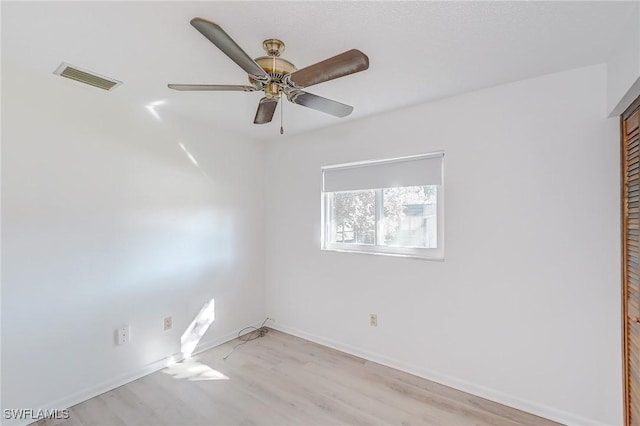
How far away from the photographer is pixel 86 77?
2.06 metres

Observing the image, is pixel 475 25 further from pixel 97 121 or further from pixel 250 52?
pixel 97 121

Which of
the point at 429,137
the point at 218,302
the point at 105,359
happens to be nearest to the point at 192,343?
the point at 218,302

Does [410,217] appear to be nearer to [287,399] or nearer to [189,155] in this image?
[287,399]

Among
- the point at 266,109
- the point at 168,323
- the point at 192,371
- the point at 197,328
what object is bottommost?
the point at 192,371

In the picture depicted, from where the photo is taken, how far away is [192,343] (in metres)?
2.94

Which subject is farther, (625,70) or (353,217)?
(353,217)

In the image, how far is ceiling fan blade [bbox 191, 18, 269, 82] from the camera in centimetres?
114

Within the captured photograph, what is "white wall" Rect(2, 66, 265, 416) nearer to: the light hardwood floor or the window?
the light hardwood floor

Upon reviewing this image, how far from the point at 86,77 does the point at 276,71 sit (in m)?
1.45

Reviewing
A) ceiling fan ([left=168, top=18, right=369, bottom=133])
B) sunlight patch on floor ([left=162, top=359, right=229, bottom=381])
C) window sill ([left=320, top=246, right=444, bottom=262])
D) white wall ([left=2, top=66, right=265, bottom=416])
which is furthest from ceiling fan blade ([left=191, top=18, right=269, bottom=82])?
sunlight patch on floor ([left=162, top=359, right=229, bottom=381])

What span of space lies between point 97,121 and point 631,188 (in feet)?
11.6

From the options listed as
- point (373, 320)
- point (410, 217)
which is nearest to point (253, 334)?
point (373, 320)

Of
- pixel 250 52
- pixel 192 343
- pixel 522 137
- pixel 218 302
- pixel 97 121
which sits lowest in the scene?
pixel 192 343

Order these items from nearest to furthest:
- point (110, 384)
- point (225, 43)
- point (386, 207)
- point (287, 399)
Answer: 1. point (225, 43)
2. point (287, 399)
3. point (110, 384)
4. point (386, 207)
